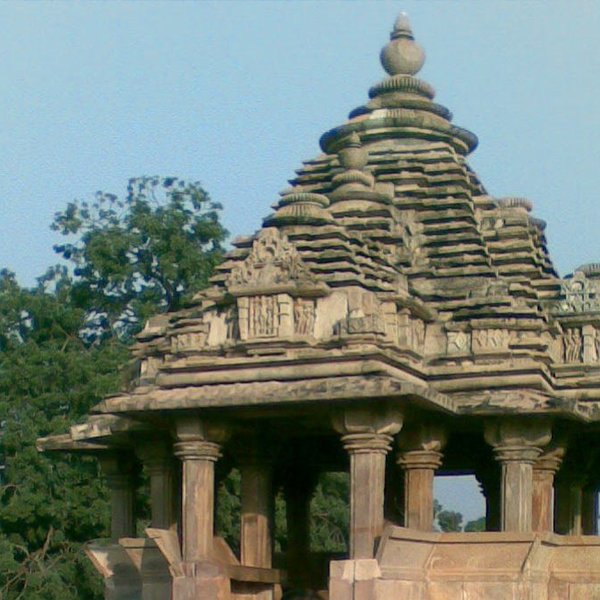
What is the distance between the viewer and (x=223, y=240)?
3712cm

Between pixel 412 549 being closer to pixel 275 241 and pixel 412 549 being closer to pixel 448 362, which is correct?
pixel 448 362

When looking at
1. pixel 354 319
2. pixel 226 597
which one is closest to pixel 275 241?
pixel 354 319

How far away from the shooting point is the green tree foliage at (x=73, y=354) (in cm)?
3253

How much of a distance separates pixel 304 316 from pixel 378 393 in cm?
172

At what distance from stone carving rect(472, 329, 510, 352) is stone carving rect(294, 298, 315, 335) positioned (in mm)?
1952

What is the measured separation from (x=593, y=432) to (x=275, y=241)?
14.0 feet

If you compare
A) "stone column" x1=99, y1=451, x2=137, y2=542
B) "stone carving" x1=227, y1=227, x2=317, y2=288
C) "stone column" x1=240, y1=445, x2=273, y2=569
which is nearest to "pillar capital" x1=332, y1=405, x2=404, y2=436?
"stone carving" x1=227, y1=227, x2=317, y2=288

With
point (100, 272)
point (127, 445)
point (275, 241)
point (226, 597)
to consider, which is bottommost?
point (226, 597)

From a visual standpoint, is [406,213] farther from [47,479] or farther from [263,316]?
[47,479]

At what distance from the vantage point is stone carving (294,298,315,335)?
59.0 ft

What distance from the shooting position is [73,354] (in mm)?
33969

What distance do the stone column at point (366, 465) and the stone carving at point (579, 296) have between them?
136 inches

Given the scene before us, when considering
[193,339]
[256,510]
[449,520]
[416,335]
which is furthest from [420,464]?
[449,520]

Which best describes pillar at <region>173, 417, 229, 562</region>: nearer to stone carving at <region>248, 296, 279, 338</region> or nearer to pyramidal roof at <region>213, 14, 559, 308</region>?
stone carving at <region>248, 296, 279, 338</region>
